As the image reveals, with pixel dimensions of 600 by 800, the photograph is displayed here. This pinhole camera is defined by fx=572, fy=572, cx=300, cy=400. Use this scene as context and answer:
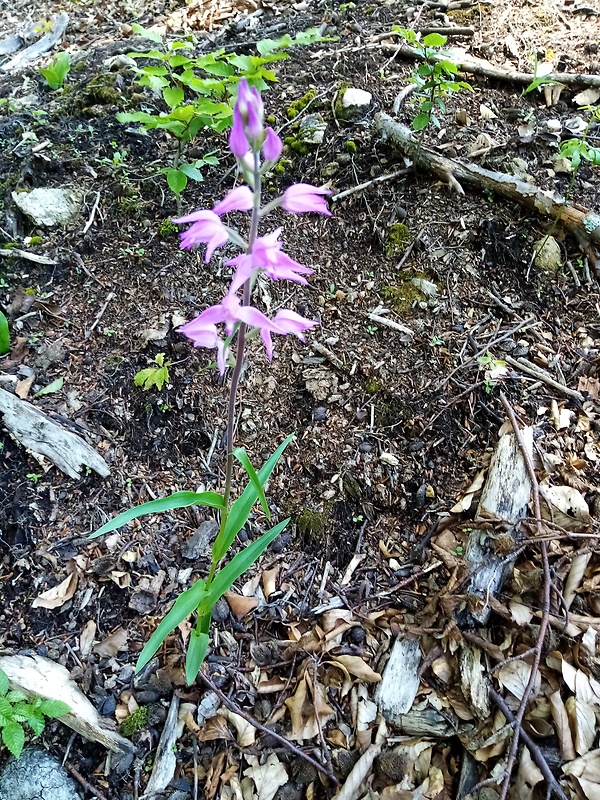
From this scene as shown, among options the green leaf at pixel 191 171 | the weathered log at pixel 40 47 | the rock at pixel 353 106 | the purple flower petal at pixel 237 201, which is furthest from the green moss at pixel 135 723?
the weathered log at pixel 40 47

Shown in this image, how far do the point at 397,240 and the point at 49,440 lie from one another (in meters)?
2.09

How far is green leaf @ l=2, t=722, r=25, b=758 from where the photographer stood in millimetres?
1804

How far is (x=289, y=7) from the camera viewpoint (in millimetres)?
4906

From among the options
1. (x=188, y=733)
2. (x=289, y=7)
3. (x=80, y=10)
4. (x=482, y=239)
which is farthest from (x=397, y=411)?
(x=80, y=10)

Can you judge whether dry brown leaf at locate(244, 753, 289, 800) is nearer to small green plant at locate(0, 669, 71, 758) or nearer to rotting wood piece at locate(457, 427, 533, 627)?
small green plant at locate(0, 669, 71, 758)

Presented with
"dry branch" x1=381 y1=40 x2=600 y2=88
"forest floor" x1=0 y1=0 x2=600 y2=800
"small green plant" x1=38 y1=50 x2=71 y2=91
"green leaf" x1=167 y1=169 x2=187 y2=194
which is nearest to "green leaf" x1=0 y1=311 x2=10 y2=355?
"forest floor" x1=0 y1=0 x2=600 y2=800

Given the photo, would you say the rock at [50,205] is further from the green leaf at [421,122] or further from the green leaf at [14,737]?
the green leaf at [14,737]

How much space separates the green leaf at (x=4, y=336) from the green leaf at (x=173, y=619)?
1736 millimetres

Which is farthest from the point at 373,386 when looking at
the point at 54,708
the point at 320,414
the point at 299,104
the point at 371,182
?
the point at 299,104

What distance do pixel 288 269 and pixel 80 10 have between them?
5.61 m

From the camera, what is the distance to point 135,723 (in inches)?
81.6

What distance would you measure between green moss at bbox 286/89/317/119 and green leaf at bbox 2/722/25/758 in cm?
359

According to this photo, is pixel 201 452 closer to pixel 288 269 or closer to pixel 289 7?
pixel 288 269

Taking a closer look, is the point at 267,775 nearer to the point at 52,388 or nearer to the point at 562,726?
the point at 562,726
